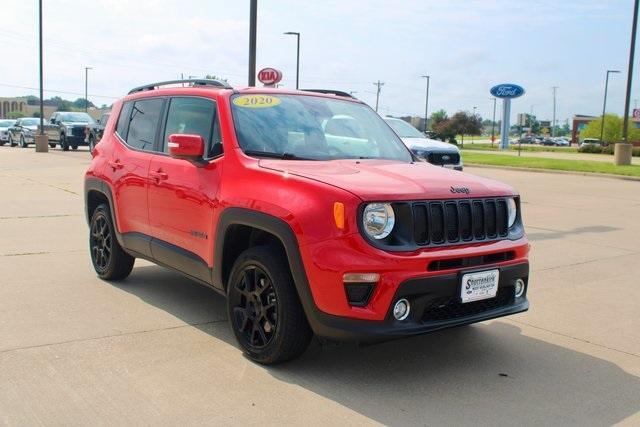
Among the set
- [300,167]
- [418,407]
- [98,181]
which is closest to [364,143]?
[300,167]

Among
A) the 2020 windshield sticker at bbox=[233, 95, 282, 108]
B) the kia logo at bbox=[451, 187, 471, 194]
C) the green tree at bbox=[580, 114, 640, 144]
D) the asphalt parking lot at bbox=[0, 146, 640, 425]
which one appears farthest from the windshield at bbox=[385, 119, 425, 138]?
the green tree at bbox=[580, 114, 640, 144]

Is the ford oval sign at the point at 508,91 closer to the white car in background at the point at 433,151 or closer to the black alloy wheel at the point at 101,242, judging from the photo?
the white car in background at the point at 433,151

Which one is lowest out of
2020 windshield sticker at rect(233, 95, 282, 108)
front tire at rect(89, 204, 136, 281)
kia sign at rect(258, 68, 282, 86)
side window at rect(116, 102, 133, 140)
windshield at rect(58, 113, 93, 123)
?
front tire at rect(89, 204, 136, 281)

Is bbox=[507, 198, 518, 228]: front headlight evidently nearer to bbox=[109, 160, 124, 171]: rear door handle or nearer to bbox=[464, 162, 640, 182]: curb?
bbox=[109, 160, 124, 171]: rear door handle

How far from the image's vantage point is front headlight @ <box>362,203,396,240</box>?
3.84 metres

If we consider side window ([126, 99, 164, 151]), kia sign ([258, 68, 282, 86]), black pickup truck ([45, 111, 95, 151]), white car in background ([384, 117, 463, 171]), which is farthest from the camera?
black pickup truck ([45, 111, 95, 151])

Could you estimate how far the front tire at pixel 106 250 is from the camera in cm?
633

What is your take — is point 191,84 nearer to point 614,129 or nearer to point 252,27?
point 252,27

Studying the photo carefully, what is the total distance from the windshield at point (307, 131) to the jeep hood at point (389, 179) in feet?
0.66

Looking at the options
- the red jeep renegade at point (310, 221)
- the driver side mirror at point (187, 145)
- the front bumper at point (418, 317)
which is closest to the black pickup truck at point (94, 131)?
the red jeep renegade at point (310, 221)

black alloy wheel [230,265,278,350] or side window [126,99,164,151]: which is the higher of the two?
side window [126,99,164,151]

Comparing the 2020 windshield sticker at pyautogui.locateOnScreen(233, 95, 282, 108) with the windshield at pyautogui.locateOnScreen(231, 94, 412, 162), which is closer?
the windshield at pyautogui.locateOnScreen(231, 94, 412, 162)

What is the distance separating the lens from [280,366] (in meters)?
4.33

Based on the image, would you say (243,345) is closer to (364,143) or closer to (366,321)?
(366,321)
